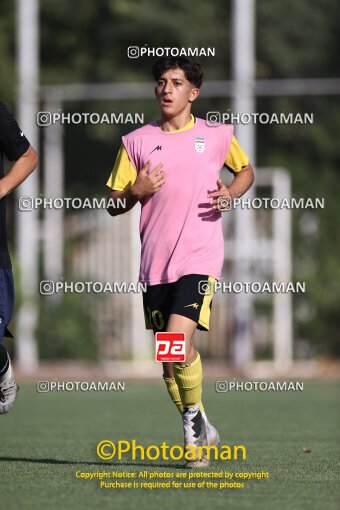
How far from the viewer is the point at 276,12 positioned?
2445 centimetres

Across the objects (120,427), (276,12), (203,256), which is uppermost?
(276,12)

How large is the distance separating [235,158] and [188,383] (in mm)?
1361

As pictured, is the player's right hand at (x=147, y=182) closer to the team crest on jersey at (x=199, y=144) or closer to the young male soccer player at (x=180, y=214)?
the young male soccer player at (x=180, y=214)

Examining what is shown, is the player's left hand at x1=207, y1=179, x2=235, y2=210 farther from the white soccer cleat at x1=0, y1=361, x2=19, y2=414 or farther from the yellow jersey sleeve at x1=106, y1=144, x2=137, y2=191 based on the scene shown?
the white soccer cleat at x1=0, y1=361, x2=19, y2=414

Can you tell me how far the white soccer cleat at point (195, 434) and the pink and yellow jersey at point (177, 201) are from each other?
0.76m

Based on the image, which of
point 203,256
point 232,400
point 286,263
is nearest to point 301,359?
point 286,263

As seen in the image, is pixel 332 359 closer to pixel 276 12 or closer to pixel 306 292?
pixel 306 292

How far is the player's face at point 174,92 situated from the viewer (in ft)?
25.8

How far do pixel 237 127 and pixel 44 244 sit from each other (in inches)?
136

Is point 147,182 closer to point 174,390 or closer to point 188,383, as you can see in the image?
point 188,383

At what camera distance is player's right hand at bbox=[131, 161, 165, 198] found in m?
7.53

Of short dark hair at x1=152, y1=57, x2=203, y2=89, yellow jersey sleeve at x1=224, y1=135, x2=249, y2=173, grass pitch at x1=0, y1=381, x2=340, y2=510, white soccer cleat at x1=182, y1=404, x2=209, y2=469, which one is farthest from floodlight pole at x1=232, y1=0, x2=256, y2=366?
white soccer cleat at x1=182, y1=404, x2=209, y2=469

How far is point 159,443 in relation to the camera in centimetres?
942

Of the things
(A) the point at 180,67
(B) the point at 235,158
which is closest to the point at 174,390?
(B) the point at 235,158
